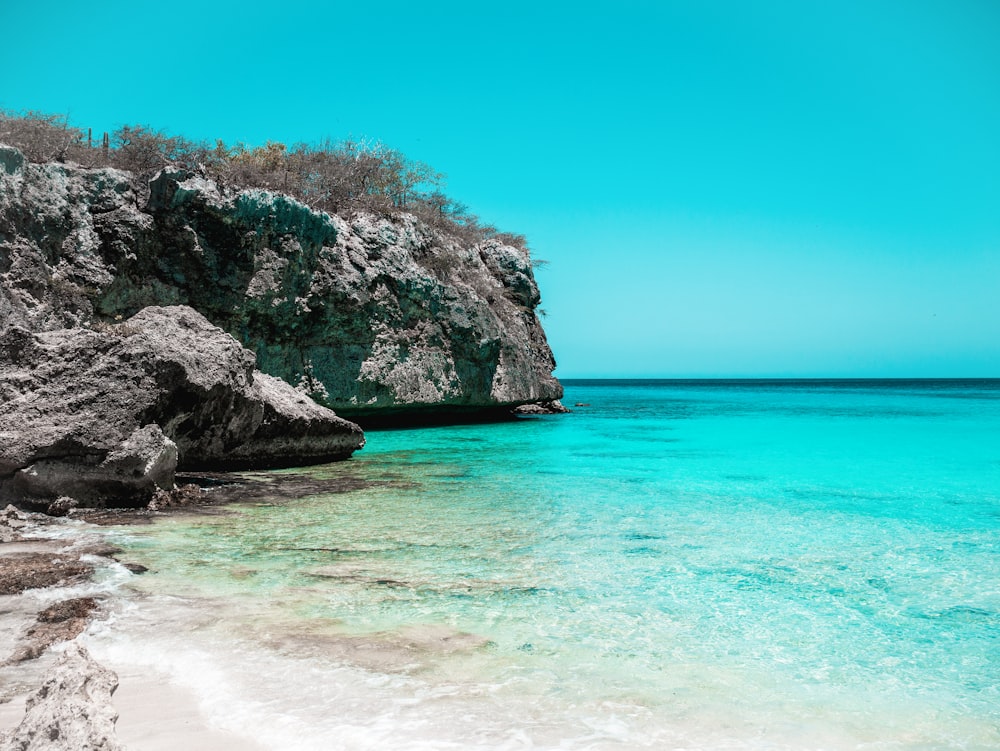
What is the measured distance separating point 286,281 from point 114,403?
11.0m

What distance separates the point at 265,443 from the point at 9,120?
10.6 meters

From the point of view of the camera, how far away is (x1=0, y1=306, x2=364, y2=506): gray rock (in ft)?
25.3

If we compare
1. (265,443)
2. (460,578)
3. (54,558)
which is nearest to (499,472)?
(265,443)

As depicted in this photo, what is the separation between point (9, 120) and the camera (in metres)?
16.1

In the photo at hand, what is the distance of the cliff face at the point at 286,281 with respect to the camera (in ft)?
50.4

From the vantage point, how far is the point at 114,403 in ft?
27.1

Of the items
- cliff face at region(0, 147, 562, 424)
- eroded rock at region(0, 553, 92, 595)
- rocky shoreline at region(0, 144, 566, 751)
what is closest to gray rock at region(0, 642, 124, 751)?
rocky shoreline at region(0, 144, 566, 751)

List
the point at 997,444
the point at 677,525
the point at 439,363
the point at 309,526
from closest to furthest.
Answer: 1. the point at 309,526
2. the point at 677,525
3. the point at 997,444
4. the point at 439,363

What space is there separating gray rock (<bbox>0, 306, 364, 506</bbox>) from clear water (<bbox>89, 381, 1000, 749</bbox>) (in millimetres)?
1096

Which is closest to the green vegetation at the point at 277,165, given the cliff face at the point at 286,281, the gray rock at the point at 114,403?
the cliff face at the point at 286,281

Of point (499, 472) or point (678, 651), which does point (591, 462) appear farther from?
point (678, 651)

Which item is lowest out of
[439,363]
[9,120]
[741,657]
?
[741,657]

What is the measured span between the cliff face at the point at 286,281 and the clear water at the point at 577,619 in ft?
30.7

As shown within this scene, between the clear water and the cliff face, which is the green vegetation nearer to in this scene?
the cliff face
